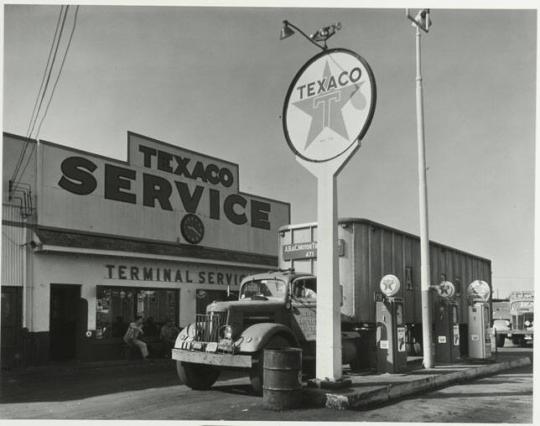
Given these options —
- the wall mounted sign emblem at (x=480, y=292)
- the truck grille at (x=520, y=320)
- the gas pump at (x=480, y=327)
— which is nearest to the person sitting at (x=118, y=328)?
the gas pump at (x=480, y=327)

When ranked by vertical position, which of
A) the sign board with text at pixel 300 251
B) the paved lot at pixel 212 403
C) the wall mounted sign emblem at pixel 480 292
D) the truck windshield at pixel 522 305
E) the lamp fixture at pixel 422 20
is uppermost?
the lamp fixture at pixel 422 20

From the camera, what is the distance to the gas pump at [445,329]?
1450 cm

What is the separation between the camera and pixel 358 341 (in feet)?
41.9

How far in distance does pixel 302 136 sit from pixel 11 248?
30.2 feet

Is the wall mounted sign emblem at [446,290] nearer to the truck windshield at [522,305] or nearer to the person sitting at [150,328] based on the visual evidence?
the person sitting at [150,328]

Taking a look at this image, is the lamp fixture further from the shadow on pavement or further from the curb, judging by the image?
the shadow on pavement

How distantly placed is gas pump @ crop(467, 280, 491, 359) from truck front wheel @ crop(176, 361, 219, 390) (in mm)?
7331

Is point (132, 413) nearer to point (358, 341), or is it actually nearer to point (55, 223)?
point (358, 341)

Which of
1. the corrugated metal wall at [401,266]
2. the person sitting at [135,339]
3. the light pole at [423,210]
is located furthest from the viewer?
the person sitting at [135,339]

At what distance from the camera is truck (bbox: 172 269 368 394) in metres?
9.94

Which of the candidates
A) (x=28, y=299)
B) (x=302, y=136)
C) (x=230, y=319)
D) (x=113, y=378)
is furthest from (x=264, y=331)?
(x=28, y=299)

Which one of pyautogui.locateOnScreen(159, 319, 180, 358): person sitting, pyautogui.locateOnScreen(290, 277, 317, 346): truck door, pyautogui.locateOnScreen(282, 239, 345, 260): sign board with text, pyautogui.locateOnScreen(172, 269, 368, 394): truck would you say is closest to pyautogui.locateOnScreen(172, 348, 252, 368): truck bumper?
pyautogui.locateOnScreen(172, 269, 368, 394): truck

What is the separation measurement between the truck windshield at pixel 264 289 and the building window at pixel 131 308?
7001mm

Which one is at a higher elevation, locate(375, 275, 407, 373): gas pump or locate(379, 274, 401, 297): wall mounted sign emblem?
locate(379, 274, 401, 297): wall mounted sign emblem
